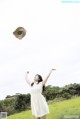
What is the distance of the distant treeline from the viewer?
51.4 ft

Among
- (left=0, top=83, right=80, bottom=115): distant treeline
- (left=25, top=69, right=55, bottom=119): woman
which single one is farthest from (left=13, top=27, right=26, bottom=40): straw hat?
(left=0, top=83, right=80, bottom=115): distant treeline

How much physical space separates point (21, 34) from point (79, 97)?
5162 mm

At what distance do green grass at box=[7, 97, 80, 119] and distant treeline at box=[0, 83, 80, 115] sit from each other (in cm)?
30

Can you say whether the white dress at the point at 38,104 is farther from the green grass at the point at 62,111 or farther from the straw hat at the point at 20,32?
the green grass at the point at 62,111

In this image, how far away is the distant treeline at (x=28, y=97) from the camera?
1567cm

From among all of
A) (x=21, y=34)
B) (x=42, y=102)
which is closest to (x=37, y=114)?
(x=42, y=102)

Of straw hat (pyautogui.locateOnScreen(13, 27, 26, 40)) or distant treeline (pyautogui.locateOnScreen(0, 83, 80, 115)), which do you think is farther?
distant treeline (pyautogui.locateOnScreen(0, 83, 80, 115))

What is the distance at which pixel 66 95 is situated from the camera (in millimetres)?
16062

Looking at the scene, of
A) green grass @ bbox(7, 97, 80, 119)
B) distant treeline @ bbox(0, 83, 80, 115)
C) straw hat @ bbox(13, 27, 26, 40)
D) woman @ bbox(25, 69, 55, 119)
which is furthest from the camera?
distant treeline @ bbox(0, 83, 80, 115)

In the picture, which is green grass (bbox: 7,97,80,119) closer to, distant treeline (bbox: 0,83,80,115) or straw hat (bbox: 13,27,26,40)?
distant treeline (bbox: 0,83,80,115)

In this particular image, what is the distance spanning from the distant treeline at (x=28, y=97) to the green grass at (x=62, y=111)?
0.30 metres

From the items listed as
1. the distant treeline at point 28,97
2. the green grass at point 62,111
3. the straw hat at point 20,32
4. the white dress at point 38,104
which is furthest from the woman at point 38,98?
the distant treeline at point 28,97

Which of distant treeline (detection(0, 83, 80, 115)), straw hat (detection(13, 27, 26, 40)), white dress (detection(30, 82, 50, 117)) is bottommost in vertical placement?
white dress (detection(30, 82, 50, 117))

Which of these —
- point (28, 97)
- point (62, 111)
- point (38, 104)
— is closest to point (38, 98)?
→ point (38, 104)
